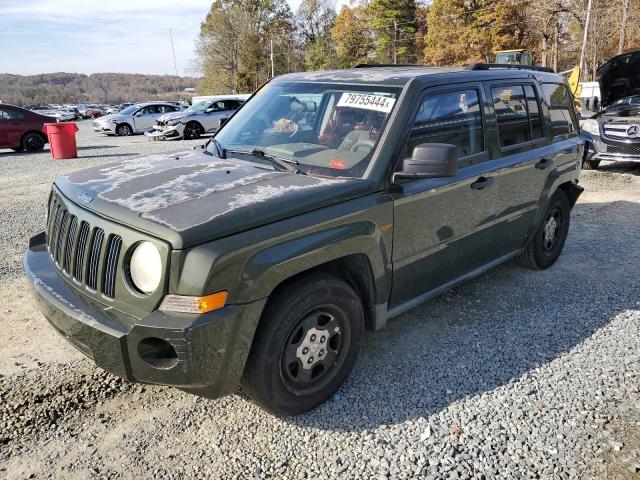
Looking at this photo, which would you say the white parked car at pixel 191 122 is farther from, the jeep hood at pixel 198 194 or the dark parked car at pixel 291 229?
the jeep hood at pixel 198 194

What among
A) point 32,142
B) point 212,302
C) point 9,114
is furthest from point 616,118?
point 9,114

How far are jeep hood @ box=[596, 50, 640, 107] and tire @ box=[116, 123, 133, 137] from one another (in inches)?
736

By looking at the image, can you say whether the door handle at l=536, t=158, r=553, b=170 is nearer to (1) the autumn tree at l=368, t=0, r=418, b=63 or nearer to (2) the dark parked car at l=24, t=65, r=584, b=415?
(2) the dark parked car at l=24, t=65, r=584, b=415

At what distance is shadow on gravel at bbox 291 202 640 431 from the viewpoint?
3121mm

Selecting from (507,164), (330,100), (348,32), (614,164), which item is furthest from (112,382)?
(348,32)

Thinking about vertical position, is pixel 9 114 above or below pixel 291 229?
above

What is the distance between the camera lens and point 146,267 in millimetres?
2459

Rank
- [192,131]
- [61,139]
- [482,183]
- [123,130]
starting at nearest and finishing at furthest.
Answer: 1. [482,183]
2. [61,139]
3. [192,131]
4. [123,130]

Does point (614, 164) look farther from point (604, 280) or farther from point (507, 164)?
point (507, 164)

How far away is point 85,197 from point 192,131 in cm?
1736

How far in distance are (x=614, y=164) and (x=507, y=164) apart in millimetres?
9353

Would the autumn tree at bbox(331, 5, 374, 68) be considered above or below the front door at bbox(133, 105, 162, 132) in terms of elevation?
above

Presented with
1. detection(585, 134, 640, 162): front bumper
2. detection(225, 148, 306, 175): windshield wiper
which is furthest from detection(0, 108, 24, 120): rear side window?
detection(585, 134, 640, 162): front bumper

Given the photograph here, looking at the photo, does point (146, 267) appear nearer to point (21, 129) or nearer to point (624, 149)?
point (624, 149)
